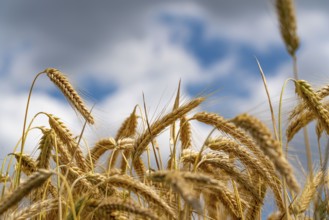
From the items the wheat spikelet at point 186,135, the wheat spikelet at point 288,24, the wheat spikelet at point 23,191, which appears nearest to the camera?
the wheat spikelet at point 288,24

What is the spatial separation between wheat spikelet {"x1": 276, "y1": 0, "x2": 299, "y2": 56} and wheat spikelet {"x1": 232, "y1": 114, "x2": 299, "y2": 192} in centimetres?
34

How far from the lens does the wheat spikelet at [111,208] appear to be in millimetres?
2629

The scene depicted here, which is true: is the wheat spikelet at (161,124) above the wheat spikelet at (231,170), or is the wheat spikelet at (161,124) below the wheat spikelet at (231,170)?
above

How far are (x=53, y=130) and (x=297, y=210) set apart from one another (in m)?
1.64

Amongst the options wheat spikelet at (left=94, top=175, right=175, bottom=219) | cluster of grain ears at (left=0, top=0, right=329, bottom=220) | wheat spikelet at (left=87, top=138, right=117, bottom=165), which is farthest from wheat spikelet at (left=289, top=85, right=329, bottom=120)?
wheat spikelet at (left=87, top=138, right=117, bottom=165)

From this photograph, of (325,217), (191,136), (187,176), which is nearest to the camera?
(187,176)

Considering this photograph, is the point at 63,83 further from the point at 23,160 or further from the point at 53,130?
the point at 23,160

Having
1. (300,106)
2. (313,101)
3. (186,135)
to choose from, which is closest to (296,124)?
(300,106)

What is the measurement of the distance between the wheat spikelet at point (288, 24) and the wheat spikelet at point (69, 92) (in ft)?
5.19

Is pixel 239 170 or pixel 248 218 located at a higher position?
pixel 239 170

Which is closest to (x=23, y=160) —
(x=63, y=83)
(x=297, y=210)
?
(x=63, y=83)

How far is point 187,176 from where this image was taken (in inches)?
96.5

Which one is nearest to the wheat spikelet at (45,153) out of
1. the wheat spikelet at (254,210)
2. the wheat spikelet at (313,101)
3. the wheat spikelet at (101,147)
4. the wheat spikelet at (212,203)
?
the wheat spikelet at (212,203)

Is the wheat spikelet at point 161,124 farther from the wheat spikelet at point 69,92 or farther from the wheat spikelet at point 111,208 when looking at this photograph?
the wheat spikelet at point 111,208
